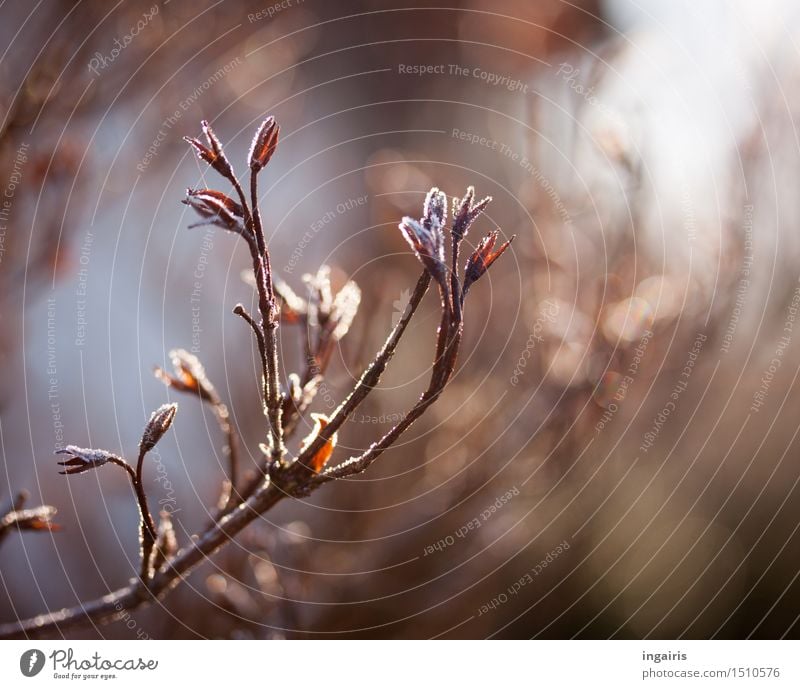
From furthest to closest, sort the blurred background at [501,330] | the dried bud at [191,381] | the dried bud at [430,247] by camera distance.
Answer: the blurred background at [501,330] → the dried bud at [191,381] → the dried bud at [430,247]

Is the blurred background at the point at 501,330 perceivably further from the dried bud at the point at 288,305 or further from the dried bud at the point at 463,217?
the dried bud at the point at 463,217

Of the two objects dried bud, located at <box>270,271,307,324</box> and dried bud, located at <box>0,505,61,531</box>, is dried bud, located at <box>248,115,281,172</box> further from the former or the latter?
dried bud, located at <box>0,505,61,531</box>

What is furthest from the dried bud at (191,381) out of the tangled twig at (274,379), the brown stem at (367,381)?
the brown stem at (367,381)

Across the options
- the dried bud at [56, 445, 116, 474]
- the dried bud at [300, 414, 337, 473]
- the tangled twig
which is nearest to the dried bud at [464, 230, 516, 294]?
the tangled twig
